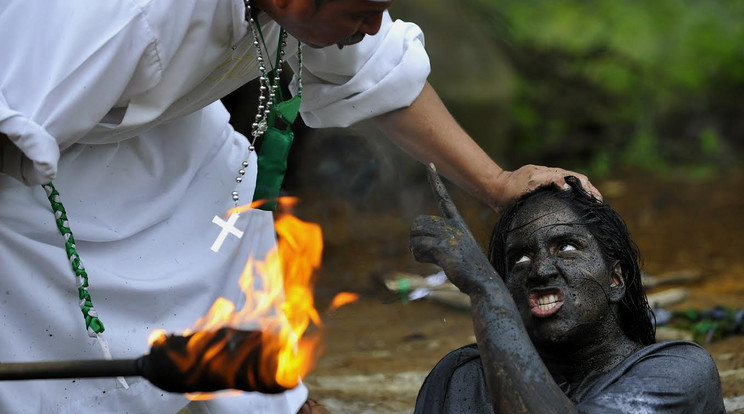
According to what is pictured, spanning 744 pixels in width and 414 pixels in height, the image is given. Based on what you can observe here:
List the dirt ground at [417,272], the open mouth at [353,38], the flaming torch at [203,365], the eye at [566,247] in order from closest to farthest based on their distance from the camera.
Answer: the flaming torch at [203,365] < the open mouth at [353,38] < the eye at [566,247] < the dirt ground at [417,272]

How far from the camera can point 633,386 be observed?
321 cm

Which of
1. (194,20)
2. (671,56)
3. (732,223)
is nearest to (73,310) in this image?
(194,20)

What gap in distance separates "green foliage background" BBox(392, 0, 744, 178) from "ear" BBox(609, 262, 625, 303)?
240 inches

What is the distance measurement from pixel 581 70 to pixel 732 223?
266 cm

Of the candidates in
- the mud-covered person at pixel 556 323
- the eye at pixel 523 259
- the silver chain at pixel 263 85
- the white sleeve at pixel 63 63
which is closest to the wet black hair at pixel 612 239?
the mud-covered person at pixel 556 323

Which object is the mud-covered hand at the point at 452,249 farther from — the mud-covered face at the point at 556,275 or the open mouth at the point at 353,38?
the open mouth at the point at 353,38

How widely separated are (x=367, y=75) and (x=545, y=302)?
3.41 ft

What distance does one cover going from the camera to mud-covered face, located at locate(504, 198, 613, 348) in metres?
3.40

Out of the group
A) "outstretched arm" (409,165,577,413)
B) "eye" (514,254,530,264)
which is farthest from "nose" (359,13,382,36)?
"eye" (514,254,530,264)

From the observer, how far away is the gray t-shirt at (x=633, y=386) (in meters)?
3.18

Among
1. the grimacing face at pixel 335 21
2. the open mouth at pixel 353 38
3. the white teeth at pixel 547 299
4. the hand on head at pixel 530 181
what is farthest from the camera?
the hand on head at pixel 530 181

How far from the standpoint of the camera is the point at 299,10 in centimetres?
319

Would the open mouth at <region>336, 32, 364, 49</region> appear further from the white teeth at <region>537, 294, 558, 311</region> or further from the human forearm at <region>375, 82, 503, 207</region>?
the white teeth at <region>537, 294, 558, 311</region>

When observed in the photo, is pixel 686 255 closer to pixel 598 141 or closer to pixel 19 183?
pixel 598 141
